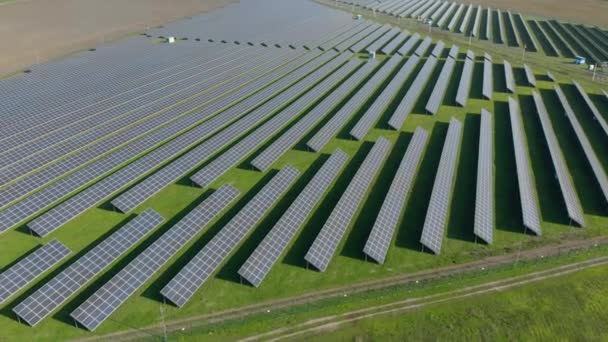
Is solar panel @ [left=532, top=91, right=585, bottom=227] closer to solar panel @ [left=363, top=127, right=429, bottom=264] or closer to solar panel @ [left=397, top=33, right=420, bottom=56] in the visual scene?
solar panel @ [left=363, top=127, right=429, bottom=264]

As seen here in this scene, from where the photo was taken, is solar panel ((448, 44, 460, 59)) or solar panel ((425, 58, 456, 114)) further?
solar panel ((448, 44, 460, 59))

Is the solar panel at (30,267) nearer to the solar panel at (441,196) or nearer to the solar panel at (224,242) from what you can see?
the solar panel at (224,242)

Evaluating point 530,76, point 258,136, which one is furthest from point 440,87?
point 258,136

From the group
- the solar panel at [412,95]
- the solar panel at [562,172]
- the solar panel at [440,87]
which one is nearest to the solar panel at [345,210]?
the solar panel at [412,95]

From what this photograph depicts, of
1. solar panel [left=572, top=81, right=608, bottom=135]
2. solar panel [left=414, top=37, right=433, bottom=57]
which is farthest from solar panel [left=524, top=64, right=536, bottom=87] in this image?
solar panel [left=414, top=37, right=433, bottom=57]

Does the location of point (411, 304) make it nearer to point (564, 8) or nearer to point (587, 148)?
point (587, 148)

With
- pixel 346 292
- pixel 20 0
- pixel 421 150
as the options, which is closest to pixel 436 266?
pixel 346 292
